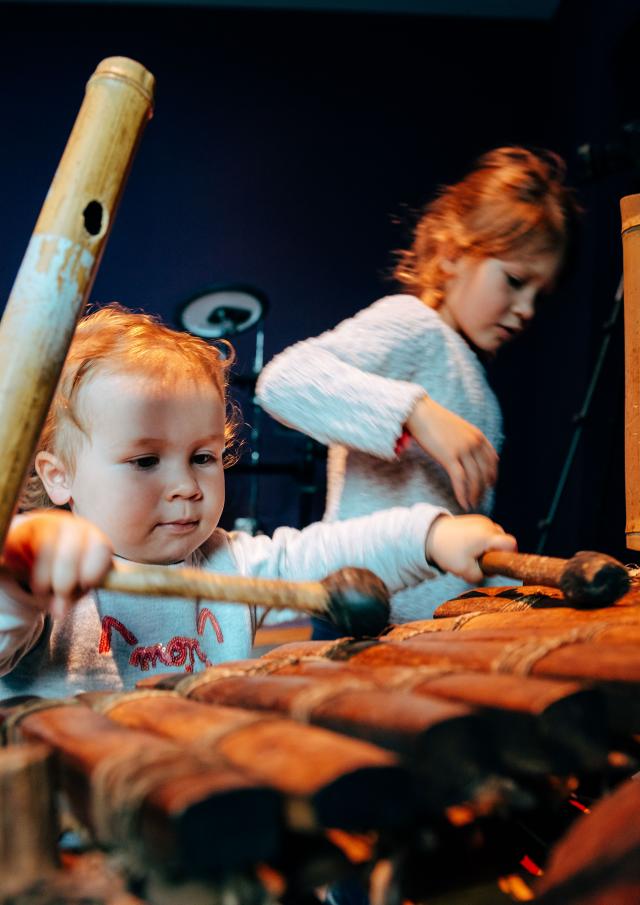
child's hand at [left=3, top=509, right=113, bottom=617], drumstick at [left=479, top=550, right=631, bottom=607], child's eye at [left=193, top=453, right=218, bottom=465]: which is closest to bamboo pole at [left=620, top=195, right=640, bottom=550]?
drumstick at [left=479, top=550, right=631, bottom=607]

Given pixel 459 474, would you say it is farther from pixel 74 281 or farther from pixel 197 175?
pixel 197 175

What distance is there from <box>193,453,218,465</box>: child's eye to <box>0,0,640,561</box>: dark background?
2764 millimetres

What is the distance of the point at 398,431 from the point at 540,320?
2.73 meters

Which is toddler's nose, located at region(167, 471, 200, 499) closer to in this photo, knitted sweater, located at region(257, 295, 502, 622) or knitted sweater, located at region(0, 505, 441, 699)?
knitted sweater, located at region(0, 505, 441, 699)

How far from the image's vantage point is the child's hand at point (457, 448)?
1.28m

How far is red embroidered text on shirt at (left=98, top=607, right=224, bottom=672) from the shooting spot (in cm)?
107

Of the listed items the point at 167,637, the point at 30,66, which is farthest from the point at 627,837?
the point at 30,66

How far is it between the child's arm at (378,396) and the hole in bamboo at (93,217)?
25.4 inches

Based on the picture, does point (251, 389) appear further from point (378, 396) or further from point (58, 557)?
point (58, 557)

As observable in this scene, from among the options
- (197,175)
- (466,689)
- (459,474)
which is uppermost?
(197,175)

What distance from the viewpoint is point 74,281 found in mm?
713

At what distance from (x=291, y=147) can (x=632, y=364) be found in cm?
334

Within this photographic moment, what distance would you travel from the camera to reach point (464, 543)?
3.32 feet

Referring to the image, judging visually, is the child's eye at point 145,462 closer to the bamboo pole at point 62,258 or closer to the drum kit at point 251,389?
the bamboo pole at point 62,258
